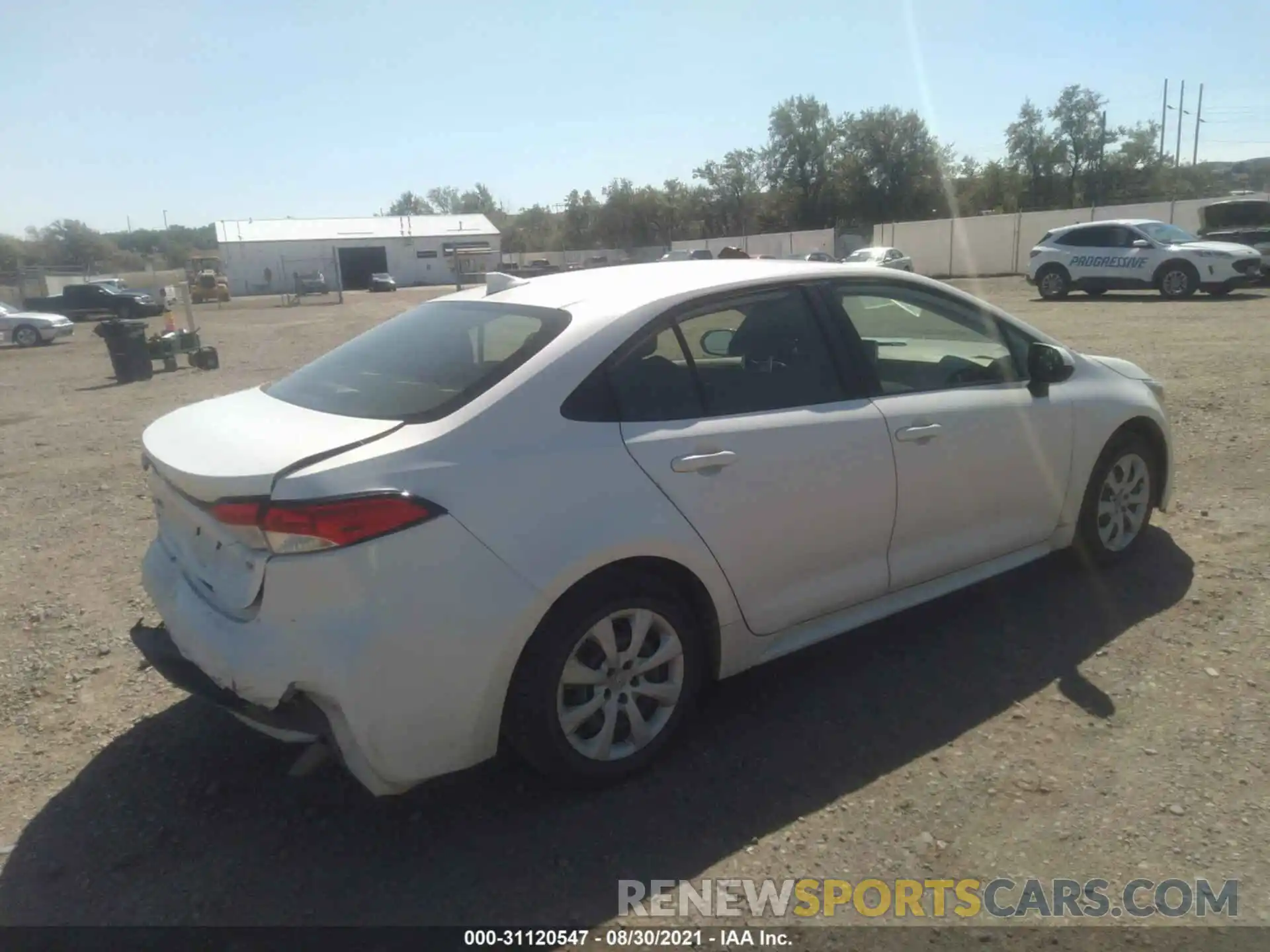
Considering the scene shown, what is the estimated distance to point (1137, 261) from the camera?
20.7 metres

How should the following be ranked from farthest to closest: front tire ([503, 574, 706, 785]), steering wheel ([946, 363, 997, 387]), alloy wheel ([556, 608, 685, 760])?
steering wheel ([946, 363, 997, 387]) → alloy wheel ([556, 608, 685, 760]) → front tire ([503, 574, 706, 785])

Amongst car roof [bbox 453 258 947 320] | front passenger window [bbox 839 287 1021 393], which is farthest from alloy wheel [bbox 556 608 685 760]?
front passenger window [bbox 839 287 1021 393]

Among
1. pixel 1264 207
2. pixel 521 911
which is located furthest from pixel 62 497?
pixel 1264 207

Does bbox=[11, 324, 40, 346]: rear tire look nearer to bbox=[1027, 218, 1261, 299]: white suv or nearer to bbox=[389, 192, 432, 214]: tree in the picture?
bbox=[1027, 218, 1261, 299]: white suv

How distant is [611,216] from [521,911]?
87.6 metres

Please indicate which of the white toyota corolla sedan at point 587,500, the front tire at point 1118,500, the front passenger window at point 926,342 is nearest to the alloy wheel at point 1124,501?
the front tire at point 1118,500

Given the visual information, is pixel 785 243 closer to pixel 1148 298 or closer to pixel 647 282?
pixel 1148 298

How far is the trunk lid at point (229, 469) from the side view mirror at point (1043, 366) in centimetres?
285

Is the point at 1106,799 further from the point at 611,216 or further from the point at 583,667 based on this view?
the point at 611,216

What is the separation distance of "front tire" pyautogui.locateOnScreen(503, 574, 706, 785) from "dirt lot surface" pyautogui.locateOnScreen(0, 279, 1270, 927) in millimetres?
158

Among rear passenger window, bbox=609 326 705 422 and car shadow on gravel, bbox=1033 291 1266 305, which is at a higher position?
rear passenger window, bbox=609 326 705 422

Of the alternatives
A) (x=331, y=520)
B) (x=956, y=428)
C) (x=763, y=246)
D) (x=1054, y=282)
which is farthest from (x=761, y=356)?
(x=763, y=246)

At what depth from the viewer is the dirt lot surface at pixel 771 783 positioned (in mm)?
2666

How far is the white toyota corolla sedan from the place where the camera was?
2.56m
